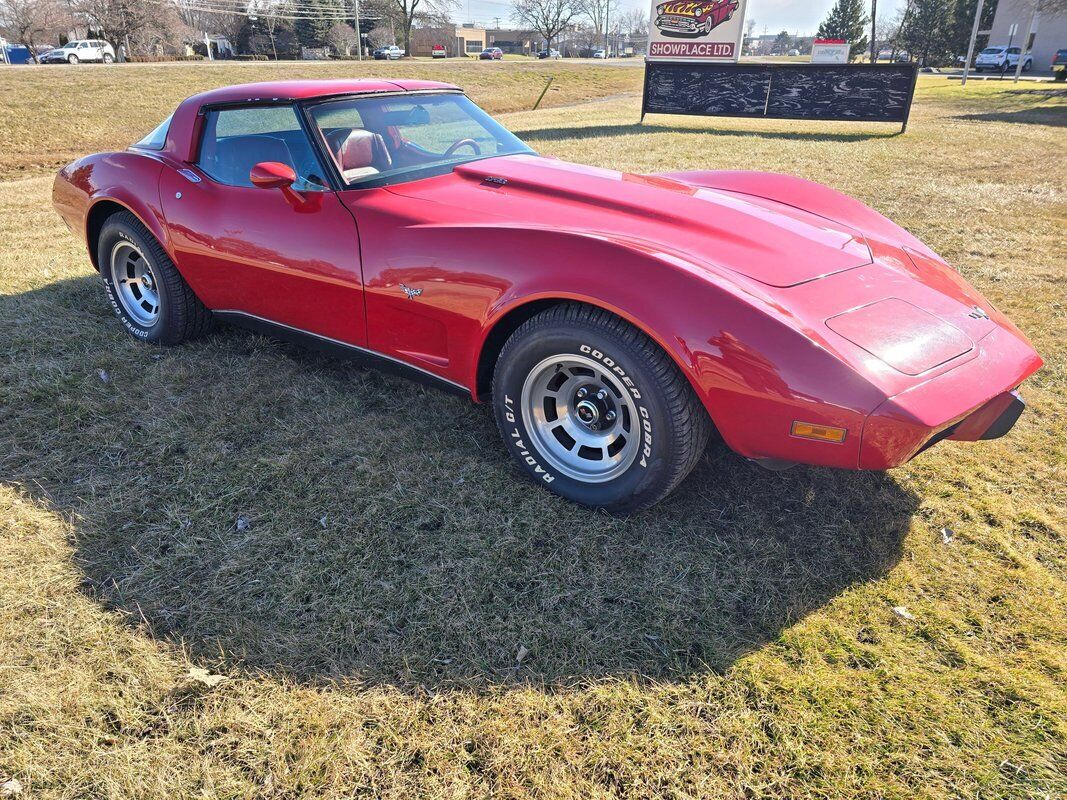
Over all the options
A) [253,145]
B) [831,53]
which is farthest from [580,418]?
[831,53]

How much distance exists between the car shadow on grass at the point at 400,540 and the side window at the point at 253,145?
1075mm

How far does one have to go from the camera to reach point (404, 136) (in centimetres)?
346

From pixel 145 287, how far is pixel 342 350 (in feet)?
5.85

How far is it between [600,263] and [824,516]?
4.28 feet

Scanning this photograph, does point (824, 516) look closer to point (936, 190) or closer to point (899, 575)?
point (899, 575)

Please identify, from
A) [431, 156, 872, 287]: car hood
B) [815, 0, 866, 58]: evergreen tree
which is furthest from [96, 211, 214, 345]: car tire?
[815, 0, 866, 58]: evergreen tree

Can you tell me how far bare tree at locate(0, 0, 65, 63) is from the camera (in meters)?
39.8

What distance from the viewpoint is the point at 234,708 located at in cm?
190

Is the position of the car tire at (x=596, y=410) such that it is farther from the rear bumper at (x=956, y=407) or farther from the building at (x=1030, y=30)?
the building at (x=1030, y=30)

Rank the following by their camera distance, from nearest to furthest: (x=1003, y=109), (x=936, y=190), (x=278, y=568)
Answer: (x=278, y=568), (x=936, y=190), (x=1003, y=109)

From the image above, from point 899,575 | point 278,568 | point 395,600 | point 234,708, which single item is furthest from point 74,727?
point 899,575

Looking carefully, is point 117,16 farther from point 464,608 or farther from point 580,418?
point 464,608

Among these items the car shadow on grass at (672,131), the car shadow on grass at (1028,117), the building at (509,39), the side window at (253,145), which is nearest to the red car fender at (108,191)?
the side window at (253,145)

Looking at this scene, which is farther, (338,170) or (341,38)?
(341,38)
